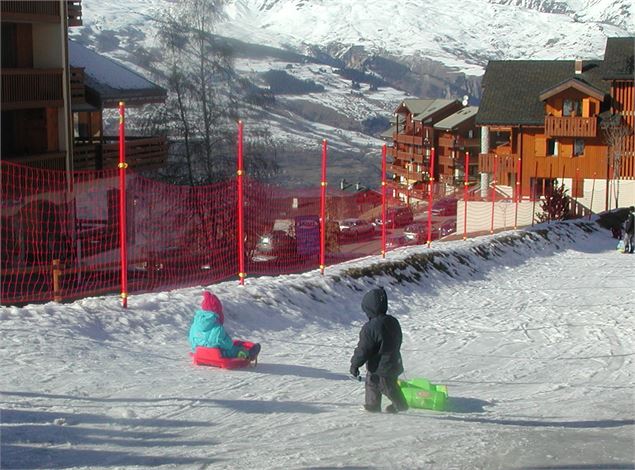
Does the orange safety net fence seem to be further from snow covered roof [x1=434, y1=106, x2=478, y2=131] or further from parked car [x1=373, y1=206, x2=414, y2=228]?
snow covered roof [x1=434, y1=106, x2=478, y2=131]

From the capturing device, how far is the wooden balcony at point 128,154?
26.5 metres

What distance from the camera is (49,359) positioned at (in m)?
9.45

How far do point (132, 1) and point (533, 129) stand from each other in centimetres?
15824

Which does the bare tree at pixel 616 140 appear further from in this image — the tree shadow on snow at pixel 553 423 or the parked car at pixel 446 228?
the tree shadow on snow at pixel 553 423

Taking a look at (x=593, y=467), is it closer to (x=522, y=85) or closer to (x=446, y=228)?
(x=446, y=228)

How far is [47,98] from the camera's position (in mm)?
24828

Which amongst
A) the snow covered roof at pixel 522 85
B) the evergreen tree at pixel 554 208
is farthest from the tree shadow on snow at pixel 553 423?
the snow covered roof at pixel 522 85

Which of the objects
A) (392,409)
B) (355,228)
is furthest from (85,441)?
(355,228)

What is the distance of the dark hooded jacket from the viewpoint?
28.5 feet

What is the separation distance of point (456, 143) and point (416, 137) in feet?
19.6

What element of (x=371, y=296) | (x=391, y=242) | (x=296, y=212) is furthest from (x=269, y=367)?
(x=391, y=242)

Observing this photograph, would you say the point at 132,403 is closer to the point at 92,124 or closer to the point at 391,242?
the point at 391,242

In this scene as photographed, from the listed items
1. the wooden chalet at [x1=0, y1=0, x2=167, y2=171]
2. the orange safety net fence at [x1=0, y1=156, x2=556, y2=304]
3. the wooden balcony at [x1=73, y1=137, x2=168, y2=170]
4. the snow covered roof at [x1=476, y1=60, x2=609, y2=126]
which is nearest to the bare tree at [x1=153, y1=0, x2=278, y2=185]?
the wooden balcony at [x1=73, y1=137, x2=168, y2=170]

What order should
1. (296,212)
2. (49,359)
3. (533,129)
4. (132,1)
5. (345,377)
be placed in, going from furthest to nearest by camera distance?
(132,1)
(533,129)
(296,212)
(345,377)
(49,359)
